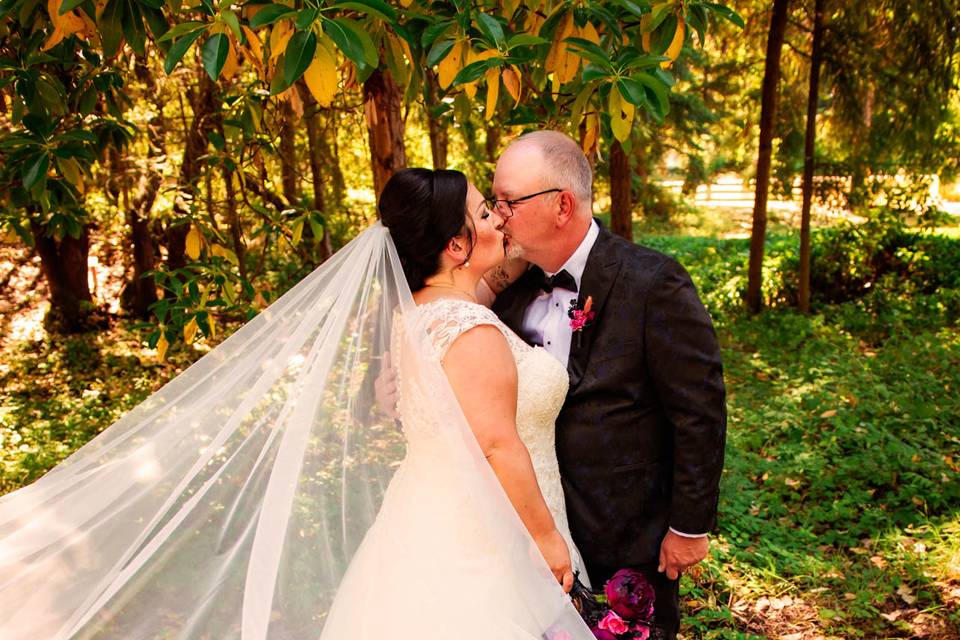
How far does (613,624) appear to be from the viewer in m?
2.13

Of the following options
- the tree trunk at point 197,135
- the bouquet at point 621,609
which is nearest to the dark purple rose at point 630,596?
the bouquet at point 621,609

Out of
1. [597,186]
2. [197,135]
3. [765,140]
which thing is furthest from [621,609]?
[597,186]

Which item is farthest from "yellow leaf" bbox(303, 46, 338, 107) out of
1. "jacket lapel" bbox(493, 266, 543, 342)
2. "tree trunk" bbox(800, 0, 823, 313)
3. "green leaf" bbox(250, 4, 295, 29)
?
"tree trunk" bbox(800, 0, 823, 313)

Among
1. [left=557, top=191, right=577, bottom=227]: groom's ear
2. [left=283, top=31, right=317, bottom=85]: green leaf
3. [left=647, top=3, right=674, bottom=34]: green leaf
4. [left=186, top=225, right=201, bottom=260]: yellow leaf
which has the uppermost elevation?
[left=647, top=3, right=674, bottom=34]: green leaf

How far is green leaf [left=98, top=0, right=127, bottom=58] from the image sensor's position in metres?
2.02

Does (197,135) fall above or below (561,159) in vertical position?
above

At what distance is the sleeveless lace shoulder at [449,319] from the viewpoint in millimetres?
2035

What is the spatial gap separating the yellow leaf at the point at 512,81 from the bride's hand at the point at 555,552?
122cm

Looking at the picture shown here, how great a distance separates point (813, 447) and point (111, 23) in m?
5.20

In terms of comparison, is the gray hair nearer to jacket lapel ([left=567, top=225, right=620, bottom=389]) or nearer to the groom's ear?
the groom's ear

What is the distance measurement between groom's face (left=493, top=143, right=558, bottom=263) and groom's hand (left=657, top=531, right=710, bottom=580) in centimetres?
101

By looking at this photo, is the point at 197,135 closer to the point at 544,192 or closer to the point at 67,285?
the point at 67,285

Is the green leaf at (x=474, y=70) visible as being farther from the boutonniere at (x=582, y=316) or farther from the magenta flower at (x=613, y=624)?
the magenta flower at (x=613, y=624)

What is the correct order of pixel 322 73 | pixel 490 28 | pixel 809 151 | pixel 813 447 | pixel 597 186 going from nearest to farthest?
pixel 322 73
pixel 490 28
pixel 813 447
pixel 809 151
pixel 597 186
